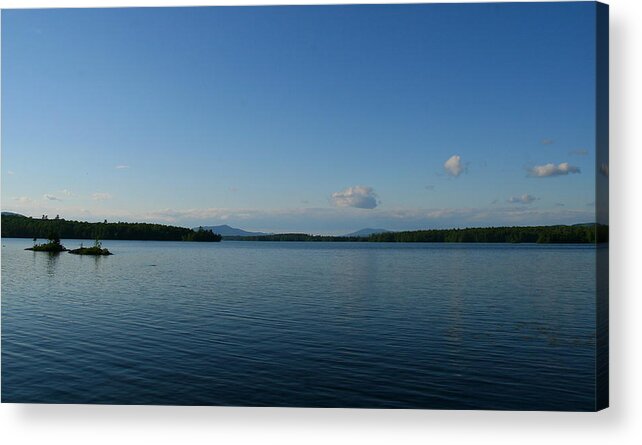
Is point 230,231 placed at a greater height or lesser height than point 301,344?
greater

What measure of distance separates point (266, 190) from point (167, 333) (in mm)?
3895

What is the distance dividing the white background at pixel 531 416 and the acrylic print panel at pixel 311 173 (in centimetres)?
21

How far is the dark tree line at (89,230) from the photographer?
11586 mm

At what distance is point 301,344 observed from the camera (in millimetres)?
10406

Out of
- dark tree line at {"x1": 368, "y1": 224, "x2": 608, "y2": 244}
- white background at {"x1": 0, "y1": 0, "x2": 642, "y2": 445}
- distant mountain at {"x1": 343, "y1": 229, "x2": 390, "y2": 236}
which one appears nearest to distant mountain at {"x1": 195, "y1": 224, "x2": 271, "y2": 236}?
distant mountain at {"x1": 343, "y1": 229, "x2": 390, "y2": 236}

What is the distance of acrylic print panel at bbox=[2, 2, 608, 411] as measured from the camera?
8469 millimetres

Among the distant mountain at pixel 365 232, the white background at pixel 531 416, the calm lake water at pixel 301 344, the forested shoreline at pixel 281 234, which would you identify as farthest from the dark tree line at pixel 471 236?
the white background at pixel 531 416

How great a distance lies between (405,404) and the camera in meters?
7.88

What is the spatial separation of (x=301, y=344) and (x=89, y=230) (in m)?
6.43

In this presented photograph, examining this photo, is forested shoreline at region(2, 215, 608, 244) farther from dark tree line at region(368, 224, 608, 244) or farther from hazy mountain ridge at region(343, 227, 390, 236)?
hazy mountain ridge at region(343, 227, 390, 236)

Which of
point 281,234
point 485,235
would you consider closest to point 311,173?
point 281,234

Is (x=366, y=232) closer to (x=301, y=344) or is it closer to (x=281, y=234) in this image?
(x=281, y=234)

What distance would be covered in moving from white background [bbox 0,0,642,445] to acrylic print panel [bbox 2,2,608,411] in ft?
0.71

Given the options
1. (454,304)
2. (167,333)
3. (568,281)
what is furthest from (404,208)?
(568,281)
